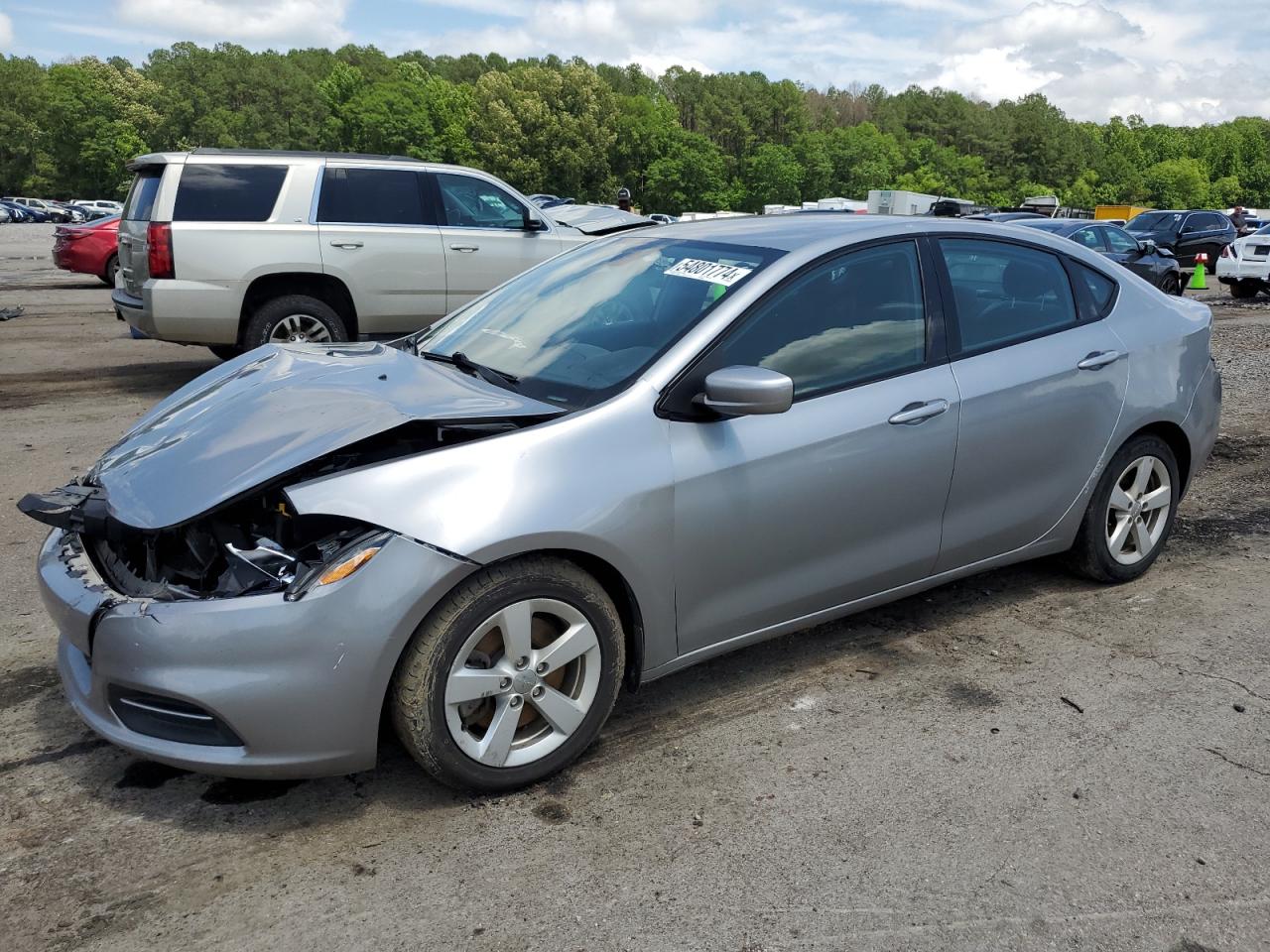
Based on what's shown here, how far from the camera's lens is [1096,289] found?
4.54 meters

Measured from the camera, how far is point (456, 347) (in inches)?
159

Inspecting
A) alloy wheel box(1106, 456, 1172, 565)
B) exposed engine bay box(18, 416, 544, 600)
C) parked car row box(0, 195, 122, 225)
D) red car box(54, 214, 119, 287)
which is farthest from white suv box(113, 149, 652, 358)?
parked car row box(0, 195, 122, 225)

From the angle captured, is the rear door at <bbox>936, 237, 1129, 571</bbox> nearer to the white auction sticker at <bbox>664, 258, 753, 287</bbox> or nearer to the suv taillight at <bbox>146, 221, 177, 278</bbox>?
the white auction sticker at <bbox>664, 258, 753, 287</bbox>

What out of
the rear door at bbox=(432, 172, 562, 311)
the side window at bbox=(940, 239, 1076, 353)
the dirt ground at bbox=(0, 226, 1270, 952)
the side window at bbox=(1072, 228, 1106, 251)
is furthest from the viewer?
the side window at bbox=(1072, 228, 1106, 251)

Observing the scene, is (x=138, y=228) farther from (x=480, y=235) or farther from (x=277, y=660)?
(x=277, y=660)

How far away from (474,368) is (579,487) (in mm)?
922

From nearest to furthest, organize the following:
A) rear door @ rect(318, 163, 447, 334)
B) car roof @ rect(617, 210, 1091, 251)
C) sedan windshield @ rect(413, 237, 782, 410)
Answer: sedan windshield @ rect(413, 237, 782, 410)
car roof @ rect(617, 210, 1091, 251)
rear door @ rect(318, 163, 447, 334)

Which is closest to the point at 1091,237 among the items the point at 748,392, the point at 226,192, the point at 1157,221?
the point at 1157,221

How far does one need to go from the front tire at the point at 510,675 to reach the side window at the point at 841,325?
933mm

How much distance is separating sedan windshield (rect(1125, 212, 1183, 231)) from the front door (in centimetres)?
2614

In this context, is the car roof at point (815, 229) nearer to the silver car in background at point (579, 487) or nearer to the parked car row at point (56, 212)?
the silver car in background at point (579, 487)

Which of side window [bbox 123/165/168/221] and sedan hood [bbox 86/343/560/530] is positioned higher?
side window [bbox 123/165/168/221]

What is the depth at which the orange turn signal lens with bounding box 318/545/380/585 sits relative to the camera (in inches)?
109

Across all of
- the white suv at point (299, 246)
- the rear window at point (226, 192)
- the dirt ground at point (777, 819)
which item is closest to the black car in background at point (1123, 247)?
the white suv at point (299, 246)
